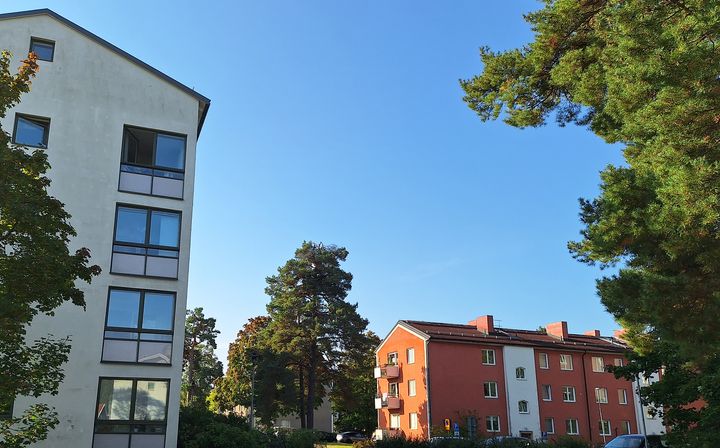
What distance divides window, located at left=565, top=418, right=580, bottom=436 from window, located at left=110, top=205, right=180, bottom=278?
3917 cm

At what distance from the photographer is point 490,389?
151 ft

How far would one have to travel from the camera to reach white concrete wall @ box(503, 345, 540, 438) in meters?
45.6

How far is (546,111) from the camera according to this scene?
16.3 m

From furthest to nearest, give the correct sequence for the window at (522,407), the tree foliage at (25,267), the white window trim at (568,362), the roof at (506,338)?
the white window trim at (568,362) < the roof at (506,338) < the window at (522,407) < the tree foliage at (25,267)

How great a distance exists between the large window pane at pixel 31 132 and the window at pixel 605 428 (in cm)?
4640

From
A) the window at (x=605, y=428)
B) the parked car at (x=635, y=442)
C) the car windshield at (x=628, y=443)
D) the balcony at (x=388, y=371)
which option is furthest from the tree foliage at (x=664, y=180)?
the window at (x=605, y=428)

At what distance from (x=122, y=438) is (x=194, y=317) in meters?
53.6

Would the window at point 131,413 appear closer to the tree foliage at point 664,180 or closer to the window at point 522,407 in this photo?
the tree foliage at point 664,180

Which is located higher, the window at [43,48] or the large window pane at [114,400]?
the window at [43,48]

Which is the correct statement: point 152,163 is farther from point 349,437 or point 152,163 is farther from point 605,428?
point 605,428

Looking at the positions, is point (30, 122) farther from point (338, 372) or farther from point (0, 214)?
point (338, 372)

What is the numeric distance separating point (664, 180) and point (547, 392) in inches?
1636

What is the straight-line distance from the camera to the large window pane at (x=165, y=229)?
19.1 meters

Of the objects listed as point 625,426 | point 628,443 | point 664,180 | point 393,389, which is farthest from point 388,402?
point 664,180
